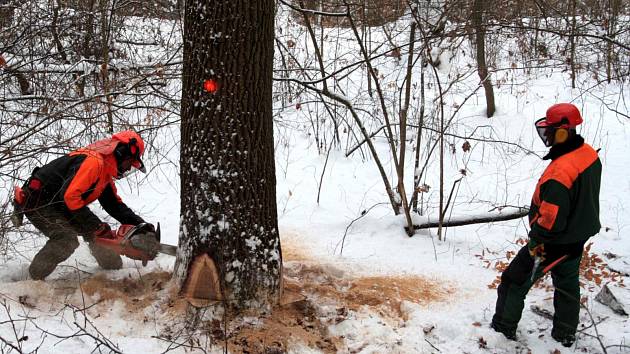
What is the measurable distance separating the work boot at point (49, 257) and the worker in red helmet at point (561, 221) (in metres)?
3.55

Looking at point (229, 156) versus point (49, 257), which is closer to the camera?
point (229, 156)

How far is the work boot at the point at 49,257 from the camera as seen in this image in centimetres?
421

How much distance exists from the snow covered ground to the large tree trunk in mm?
325

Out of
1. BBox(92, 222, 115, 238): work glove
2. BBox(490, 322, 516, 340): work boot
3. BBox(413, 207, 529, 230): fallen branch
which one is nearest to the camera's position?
BBox(490, 322, 516, 340): work boot

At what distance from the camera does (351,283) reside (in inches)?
176

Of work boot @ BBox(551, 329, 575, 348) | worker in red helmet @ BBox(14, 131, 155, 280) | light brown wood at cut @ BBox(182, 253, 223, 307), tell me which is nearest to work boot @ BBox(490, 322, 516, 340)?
work boot @ BBox(551, 329, 575, 348)

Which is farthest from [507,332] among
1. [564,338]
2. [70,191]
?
[70,191]

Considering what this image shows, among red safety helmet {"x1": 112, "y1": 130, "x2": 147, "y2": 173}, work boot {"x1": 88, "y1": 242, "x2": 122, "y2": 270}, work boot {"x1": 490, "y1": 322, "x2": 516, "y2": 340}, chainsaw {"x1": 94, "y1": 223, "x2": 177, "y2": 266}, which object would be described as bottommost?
work boot {"x1": 490, "y1": 322, "x2": 516, "y2": 340}

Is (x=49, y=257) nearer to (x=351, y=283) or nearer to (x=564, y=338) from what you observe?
(x=351, y=283)

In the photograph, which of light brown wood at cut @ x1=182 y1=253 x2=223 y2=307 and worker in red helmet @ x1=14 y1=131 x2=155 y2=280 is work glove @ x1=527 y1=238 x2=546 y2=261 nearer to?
light brown wood at cut @ x1=182 y1=253 x2=223 y2=307

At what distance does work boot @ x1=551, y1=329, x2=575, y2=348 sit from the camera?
3576 mm

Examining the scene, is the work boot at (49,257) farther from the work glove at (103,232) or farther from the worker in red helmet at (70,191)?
the work glove at (103,232)

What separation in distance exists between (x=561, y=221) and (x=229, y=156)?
2.24 meters

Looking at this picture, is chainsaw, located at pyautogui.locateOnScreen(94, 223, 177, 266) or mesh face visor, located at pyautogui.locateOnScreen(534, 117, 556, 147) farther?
chainsaw, located at pyautogui.locateOnScreen(94, 223, 177, 266)
